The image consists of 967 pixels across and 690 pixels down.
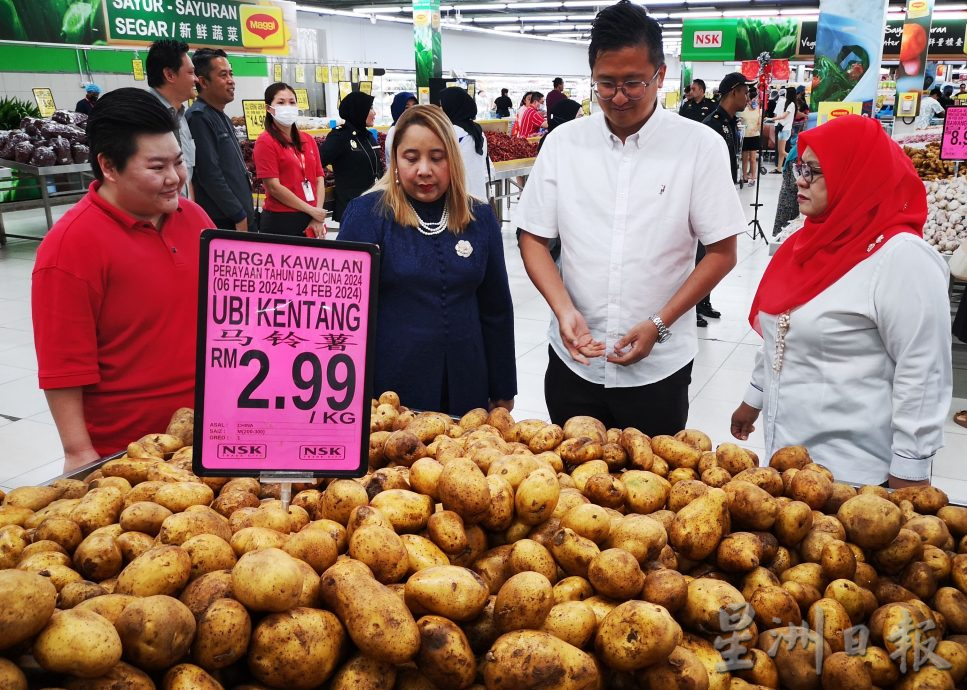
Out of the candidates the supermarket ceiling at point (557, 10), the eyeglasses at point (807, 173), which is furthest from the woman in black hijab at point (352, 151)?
the supermarket ceiling at point (557, 10)

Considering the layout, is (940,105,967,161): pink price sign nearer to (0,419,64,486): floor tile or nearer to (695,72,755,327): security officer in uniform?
(695,72,755,327): security officer in uniform

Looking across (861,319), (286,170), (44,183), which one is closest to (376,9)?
(44,183)

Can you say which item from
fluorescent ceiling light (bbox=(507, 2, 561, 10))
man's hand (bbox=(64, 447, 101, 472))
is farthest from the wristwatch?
fluorescent ceiling light (bbox=(507, 2, 561, 10))

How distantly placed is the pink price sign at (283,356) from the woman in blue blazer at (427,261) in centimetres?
111

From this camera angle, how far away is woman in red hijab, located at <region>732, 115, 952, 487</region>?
188 cm

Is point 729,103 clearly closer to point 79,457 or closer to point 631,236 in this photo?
point 631,236

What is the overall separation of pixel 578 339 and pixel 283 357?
45.2 inches

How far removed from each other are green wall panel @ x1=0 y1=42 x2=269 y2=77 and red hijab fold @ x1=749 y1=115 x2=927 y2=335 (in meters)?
13.7

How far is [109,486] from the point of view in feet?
4.62

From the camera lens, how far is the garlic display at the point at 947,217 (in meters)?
4.80

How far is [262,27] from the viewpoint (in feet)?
40.0

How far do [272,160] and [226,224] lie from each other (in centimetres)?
65

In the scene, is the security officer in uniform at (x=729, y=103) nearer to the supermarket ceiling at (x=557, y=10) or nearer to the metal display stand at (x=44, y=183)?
the metal display stand at (x=44, y=183)

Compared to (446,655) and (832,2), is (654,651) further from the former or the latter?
(832,2)
